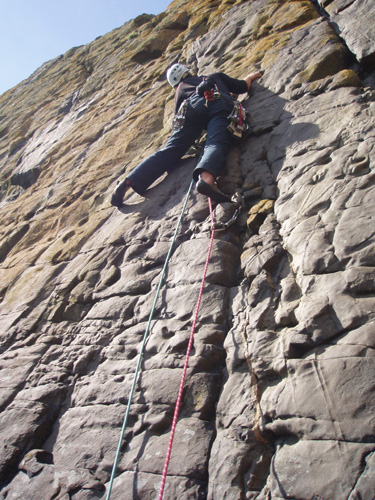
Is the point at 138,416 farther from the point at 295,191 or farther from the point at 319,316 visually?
the point at 295,191

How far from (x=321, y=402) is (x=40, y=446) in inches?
94.2

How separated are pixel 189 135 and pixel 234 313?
10.2 ft

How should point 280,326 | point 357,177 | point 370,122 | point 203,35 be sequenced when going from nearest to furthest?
point 280,326 < point 357,177 < point 370,122 < point 203,35

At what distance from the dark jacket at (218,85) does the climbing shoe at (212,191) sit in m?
1.84

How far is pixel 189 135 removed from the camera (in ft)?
17.0

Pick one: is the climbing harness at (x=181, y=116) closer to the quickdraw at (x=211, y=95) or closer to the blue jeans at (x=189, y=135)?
the blue jeans at (x=189, y=135)

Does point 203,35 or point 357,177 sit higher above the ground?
point 203,35

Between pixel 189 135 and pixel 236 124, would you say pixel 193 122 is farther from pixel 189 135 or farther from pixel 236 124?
pixel 236 124

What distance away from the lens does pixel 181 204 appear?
4512 mm

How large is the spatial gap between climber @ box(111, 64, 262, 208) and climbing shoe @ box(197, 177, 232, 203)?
2.67 feet

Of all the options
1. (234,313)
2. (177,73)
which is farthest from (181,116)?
(234,313)

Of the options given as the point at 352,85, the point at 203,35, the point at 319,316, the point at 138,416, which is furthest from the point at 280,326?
the point at 203,35

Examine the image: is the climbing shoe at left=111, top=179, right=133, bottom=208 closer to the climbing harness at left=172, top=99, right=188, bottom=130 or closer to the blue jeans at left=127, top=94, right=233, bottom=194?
the blue jeans at left=127, top=94, right=233, bottom=194

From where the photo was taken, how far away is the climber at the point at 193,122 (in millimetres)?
4766
